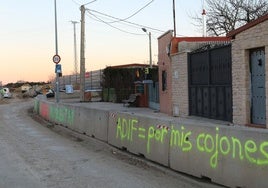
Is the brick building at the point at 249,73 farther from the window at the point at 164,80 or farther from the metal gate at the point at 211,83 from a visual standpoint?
the window at the point at 164,80

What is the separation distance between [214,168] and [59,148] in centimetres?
718

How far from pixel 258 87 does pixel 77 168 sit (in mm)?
7392

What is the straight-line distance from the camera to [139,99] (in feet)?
108

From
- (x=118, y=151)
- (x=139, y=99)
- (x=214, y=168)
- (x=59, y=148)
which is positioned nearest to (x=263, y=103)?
(x=118, y=151)

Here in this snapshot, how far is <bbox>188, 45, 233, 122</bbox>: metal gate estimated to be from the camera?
17.8 metres

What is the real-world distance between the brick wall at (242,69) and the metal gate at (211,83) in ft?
2.18

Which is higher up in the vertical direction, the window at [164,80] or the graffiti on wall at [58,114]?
the window at [164,80]

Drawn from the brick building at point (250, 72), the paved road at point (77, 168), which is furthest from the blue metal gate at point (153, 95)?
the paved road at point (77, 168)

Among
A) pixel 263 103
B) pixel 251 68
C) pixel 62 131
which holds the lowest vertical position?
pixel 62 131

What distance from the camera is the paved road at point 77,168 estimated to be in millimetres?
8852

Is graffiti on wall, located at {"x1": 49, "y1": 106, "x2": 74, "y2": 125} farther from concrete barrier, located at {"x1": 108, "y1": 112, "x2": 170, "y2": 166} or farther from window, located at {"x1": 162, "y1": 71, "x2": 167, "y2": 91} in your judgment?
concrete barrier, located at {"x1": 108, "y1": 112, "x2": 170, "y2": 166}

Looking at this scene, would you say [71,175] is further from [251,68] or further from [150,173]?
[251,68]

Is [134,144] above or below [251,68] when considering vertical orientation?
below

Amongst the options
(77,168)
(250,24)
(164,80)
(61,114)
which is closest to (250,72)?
(250,24)
